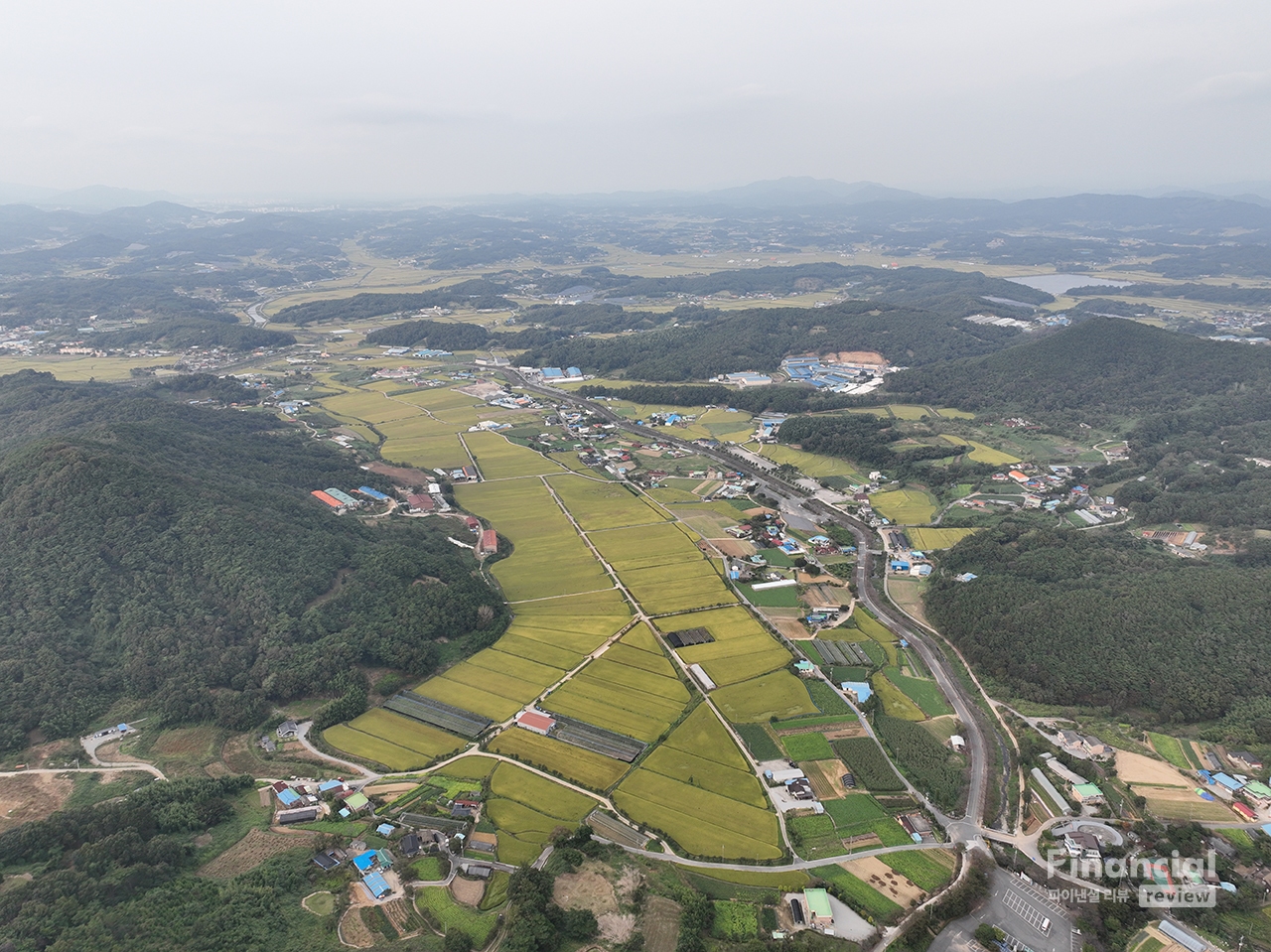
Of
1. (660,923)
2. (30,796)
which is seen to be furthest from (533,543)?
(660,923)

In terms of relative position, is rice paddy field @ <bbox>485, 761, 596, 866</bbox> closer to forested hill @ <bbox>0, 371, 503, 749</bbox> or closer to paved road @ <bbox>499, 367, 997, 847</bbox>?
forested hill @ <bbox>0, 371, 503, 749</bbox>

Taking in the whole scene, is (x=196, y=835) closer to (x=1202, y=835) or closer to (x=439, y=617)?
(x=439, y=617)

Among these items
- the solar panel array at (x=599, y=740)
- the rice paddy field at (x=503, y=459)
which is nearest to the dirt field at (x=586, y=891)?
the solar panel array at (x=599, y=740)

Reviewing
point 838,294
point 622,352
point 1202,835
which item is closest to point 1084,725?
point 1202,835

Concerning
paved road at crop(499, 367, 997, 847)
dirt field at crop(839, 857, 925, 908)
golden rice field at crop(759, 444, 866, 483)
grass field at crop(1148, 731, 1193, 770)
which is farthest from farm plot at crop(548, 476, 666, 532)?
grass field at crop(1148, 731, 1193, 770)

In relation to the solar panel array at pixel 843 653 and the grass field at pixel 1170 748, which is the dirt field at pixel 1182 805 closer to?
the grass field at pixel 1170 748
